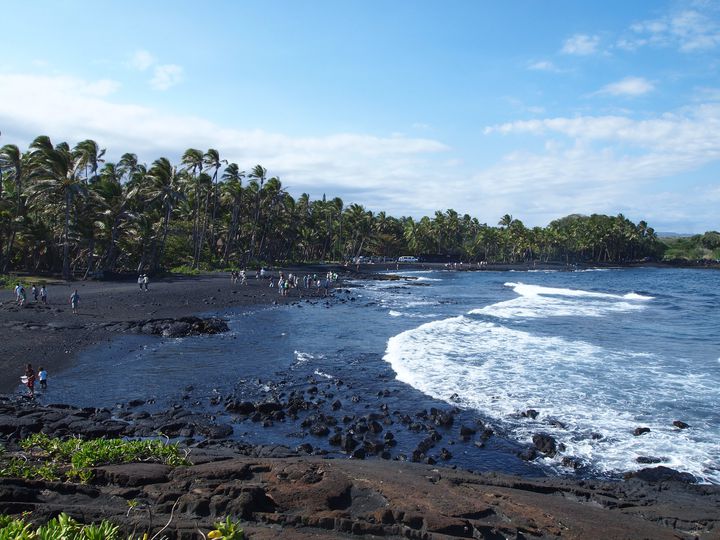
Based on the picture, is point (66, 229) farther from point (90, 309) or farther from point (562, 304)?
point (562, 304)

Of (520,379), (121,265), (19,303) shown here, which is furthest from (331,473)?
(121,265)

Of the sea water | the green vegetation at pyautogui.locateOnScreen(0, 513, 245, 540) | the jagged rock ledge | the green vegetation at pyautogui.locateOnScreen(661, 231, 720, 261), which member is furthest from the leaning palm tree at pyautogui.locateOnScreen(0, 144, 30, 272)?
the green vegetation at pyautogui.locateOnScreen(661, 231, 720, 261)

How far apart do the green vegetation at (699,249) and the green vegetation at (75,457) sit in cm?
15839

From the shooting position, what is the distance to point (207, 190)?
66938 mm

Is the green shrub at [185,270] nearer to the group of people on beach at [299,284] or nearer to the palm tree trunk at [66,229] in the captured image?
the group of people on beach at [299,284]

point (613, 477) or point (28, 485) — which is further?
point (613, 477)

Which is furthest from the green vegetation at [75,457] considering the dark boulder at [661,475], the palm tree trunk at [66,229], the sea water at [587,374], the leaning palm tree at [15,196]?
the leaning palm tree at [15,196]

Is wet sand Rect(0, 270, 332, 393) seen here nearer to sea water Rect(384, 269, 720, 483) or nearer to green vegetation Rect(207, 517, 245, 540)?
sea water Rect(384, 269, 720, 483)

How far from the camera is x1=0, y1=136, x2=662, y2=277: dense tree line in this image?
4275 centimetres

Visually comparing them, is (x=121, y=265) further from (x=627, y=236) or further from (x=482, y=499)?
(x=627, y=236)

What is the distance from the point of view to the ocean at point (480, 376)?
13.6 m

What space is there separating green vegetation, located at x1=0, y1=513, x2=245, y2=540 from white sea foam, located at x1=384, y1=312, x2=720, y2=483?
9.09m

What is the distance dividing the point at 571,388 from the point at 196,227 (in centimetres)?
5110

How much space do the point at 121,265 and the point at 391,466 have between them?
5126 centimetres
